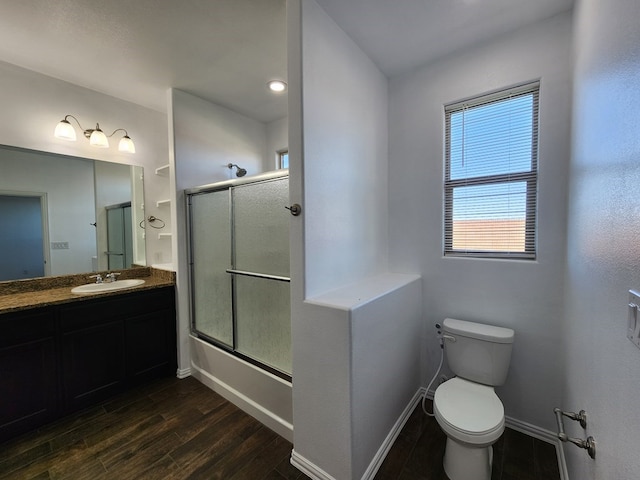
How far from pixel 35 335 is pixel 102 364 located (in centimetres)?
51

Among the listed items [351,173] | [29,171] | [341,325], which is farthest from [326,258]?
[29,171]

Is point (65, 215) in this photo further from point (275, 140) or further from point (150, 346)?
point (275, 140)

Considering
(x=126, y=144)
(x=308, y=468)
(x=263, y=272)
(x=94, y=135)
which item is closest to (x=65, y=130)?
(x=94, y=135)

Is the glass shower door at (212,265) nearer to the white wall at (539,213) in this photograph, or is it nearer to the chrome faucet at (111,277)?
the chrome faucet at (111,277)

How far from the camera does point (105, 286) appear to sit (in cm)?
236

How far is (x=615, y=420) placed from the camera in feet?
2.31

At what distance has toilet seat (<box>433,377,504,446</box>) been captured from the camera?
130cm

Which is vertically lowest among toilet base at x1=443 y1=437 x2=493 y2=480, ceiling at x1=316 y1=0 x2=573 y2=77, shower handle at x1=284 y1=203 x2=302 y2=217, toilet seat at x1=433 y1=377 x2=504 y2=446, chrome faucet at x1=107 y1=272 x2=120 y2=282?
toilet base at x1=443 y1=437 x2=493 y2=480

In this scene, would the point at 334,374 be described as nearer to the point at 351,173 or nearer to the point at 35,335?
the point at 351,173

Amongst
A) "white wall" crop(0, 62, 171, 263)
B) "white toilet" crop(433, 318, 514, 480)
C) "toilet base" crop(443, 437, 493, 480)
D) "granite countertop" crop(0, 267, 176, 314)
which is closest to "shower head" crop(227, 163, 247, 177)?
"white wall" crop(0, 62, 171, 263)

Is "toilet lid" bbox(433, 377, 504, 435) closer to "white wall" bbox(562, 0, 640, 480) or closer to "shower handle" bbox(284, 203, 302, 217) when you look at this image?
"white wall" bbox(562, 0, 640, 480)

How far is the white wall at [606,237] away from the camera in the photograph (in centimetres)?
64

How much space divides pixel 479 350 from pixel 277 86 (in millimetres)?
2688

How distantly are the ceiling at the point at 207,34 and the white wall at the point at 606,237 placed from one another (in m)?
0.61
